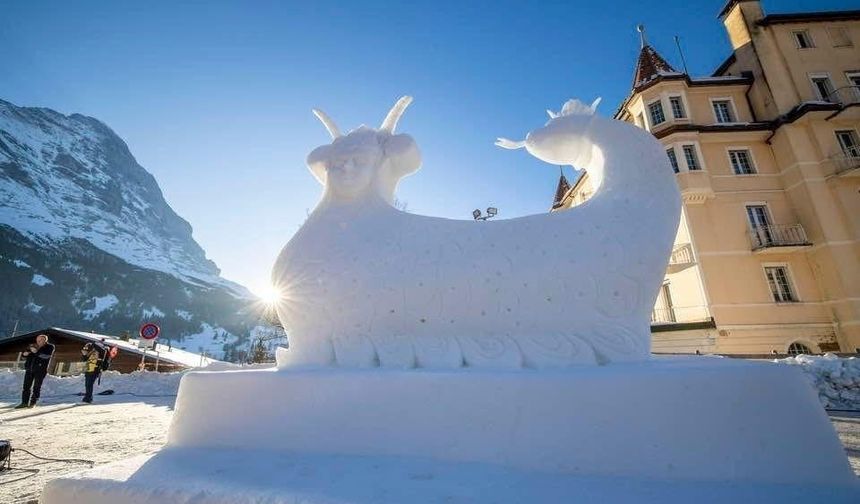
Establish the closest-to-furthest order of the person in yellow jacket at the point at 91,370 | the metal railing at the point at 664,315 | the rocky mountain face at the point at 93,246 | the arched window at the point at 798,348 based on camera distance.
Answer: the person in yellow jacket at the point at 91,370
the arched window at the point at 798,348
the metal railing at the point at 664,315
the rocky mountain face at the point at 93,246

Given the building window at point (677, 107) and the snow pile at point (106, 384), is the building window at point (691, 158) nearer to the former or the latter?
the building window at point (677, 107)

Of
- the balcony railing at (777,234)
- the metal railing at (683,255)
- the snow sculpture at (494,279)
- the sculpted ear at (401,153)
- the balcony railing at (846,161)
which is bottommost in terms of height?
the snow sculpture at (494,279)

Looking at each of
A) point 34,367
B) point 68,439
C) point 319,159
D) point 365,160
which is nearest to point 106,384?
point 34,367

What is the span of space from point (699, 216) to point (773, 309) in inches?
174

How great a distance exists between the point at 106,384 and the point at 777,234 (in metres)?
26.2

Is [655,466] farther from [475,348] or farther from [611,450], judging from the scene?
[475,348]

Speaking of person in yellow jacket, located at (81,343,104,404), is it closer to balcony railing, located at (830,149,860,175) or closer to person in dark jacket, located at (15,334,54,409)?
person in dark jacket, located at (15,334,54,409)

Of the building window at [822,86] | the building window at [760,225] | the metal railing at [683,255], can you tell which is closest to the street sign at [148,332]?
the metal railing at [683,255]

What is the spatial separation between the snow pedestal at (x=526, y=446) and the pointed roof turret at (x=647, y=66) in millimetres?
19898

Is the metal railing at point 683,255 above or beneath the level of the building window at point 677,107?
beneath

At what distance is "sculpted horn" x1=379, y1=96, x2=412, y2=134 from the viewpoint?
2.77 meters

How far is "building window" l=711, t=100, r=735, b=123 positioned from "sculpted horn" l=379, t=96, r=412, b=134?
67.6 ft

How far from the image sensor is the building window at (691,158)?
51.9 ft

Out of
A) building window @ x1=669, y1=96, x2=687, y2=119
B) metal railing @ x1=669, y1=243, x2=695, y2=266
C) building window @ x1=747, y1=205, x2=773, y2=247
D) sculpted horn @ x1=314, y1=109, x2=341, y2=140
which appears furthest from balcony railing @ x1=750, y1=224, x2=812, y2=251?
sculpted horn @ x1=314, y1=109, x2=341, y2=140
